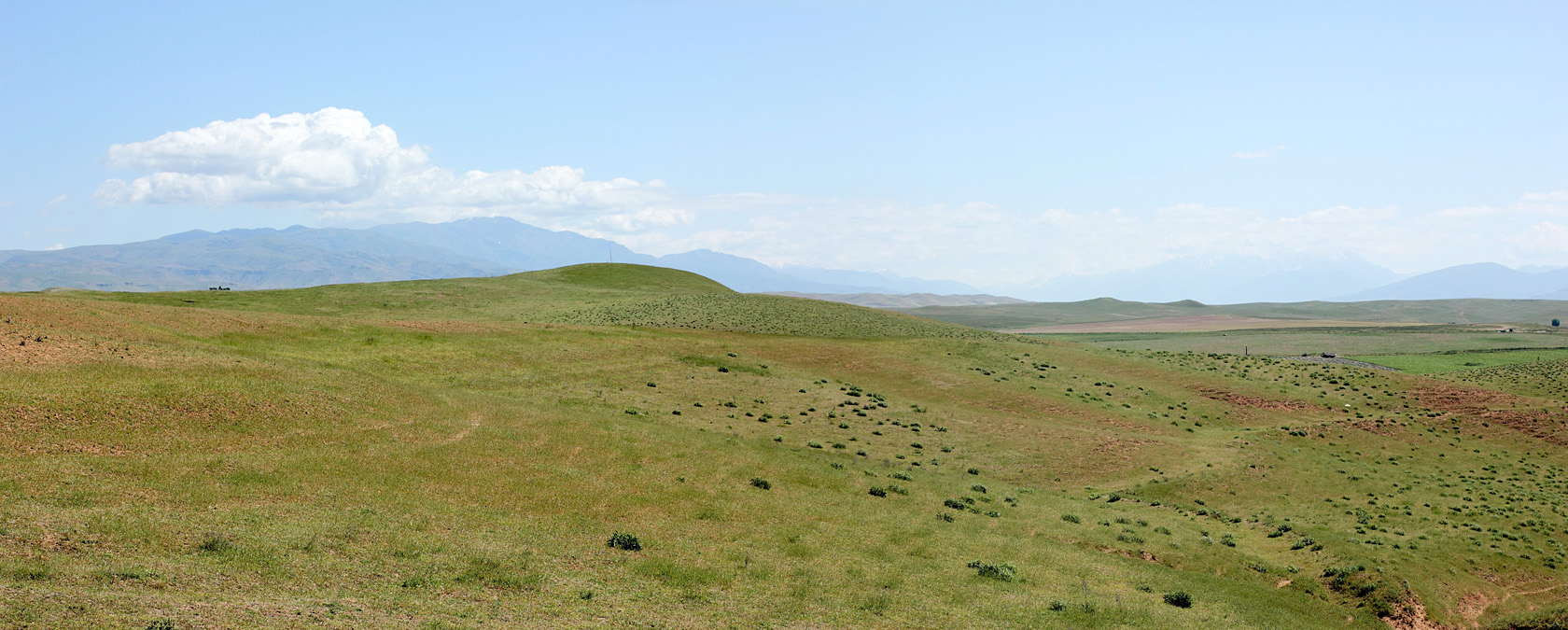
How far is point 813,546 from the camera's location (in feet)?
82.7

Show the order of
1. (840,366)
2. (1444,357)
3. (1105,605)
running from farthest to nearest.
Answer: (1444,357) < (840,366) < (1105,605)

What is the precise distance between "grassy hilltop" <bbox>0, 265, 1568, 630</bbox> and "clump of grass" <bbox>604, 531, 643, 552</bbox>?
47cm

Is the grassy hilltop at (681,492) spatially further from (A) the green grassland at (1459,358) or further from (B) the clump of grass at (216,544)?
(A) the green grassland at (1459,358)

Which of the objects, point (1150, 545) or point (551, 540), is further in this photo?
point (1150, 545)

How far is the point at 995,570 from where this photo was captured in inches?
968

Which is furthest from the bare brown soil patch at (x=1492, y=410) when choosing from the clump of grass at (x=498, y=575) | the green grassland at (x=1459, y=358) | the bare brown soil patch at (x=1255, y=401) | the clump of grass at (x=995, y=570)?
the clump of grass at (x=498, y=575)

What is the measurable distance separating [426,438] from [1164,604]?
28.4m

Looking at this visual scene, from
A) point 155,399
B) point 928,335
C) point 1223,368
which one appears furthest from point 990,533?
point 928,335

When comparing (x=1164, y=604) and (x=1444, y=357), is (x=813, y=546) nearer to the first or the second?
(x=1164, y=604)

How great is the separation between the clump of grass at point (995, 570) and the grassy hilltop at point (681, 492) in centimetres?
13

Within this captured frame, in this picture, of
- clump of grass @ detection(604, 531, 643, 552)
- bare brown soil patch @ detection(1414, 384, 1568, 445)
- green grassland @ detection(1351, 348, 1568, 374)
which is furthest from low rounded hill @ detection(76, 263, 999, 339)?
clump of grass @ detection(604, 531, 643, 552)

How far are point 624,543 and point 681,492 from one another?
21.1 feet

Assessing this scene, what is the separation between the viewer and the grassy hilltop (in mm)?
17812

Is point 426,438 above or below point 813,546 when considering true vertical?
above
